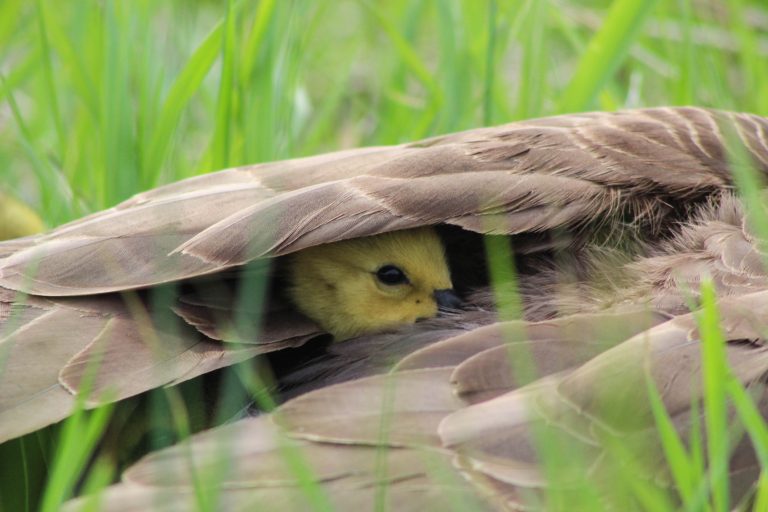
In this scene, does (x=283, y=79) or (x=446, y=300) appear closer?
(x=446, y=300)

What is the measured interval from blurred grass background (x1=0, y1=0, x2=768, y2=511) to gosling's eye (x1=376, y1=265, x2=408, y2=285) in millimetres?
776

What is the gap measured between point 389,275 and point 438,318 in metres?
0.17

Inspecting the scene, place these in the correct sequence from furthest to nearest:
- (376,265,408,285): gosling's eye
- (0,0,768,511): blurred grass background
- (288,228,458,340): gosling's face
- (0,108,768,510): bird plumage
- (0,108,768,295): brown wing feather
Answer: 1. (0,0,768,511): blurred grass background
2. (376,265,408,285): gosling's eye
3. (288,228,458,340): gosling's face
4. (0,108,768,295): brown wing feather
5. (0,108,768,510): bird plumage

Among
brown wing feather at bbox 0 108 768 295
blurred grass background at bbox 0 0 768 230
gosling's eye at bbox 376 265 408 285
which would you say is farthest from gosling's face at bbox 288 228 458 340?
blurred grass background at bbox 0 0 768 230

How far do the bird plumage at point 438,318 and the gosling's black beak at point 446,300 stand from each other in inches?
0.8

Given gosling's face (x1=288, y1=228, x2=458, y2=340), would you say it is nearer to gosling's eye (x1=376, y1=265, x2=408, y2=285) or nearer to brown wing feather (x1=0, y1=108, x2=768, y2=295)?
gosling's eye (x1=376, y1=265, x2=408, y2=285)

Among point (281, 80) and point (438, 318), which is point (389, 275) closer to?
point (438, 318)

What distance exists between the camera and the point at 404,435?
1.66 m

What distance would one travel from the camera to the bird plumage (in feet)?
5.40

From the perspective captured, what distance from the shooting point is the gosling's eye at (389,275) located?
2213mm

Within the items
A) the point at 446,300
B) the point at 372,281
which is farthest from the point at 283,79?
the point at 446,300

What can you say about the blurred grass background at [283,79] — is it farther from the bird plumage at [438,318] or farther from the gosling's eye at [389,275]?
the gosling's eye at [389,275]

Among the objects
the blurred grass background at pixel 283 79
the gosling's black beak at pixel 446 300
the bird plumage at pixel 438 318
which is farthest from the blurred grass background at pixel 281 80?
the gosling's black beak at pixel 446 300

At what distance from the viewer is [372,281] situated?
7.27ft
